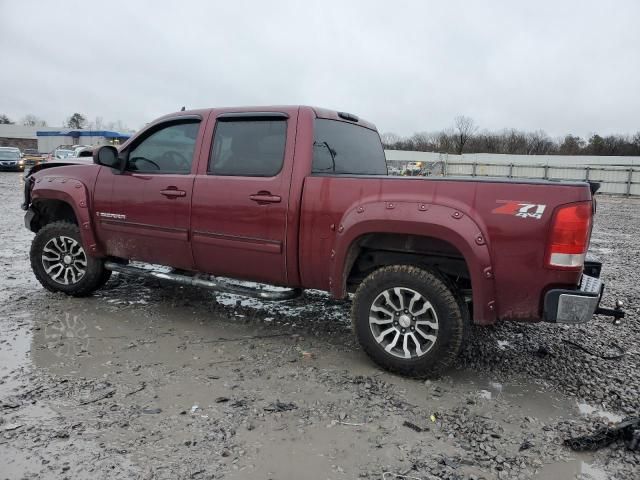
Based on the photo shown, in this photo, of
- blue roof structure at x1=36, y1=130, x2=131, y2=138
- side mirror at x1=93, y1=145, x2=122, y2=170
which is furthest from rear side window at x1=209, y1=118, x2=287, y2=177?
blue roof structure at x1=36, y1=130, x2=131, y2=138

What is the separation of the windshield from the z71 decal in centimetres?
3643

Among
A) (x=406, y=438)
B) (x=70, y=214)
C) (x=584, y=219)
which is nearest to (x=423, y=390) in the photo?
(x=406, y=438)

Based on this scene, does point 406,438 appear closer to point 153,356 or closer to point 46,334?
point 153,356

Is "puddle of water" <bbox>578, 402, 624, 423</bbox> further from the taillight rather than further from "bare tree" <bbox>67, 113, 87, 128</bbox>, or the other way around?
"bare tree" <bbox>67, 113, 87, 128</bbox>

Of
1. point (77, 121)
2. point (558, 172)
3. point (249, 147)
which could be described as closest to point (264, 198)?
point (249, 147)

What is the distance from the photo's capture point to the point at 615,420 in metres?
3.08

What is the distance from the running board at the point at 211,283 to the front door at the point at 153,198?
0.39 feet

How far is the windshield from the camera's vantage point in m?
31.8

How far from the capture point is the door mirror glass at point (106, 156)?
475 cm

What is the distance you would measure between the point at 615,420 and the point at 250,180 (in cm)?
315

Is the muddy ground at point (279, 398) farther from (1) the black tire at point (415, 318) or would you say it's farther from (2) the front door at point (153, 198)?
(2) the front door at point (153, 198)

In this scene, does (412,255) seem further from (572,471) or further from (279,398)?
(572,471)

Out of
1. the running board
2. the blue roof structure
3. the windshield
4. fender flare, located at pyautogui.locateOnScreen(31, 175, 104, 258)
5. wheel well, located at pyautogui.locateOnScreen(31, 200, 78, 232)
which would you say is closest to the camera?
the running board

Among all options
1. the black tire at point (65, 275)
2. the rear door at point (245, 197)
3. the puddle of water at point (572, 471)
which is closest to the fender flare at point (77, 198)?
the black tire at point (65, 275)
